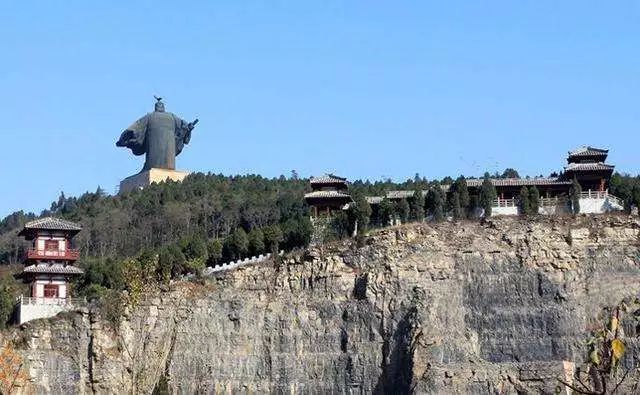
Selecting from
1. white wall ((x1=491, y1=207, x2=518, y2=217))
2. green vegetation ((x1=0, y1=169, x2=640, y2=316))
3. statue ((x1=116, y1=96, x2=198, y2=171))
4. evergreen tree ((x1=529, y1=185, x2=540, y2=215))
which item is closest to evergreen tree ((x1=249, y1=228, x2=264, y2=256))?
green vegetation ((x1=0, y1=169, x2=640, y2=316))

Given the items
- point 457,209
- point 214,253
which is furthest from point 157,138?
point 457,209

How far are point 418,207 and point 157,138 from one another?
34.1 m

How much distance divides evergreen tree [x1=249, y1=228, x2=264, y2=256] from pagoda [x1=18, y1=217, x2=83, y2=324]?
916 cm

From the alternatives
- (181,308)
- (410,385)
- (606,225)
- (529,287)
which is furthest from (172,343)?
(606,225)

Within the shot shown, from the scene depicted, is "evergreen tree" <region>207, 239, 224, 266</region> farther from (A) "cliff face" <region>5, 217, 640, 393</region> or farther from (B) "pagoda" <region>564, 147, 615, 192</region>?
(B) "pagoda" <region>564, 147, 615, 192</region>

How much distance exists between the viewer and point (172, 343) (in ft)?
193

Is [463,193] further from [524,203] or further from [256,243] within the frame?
[256,243]

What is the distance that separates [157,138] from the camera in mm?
92500

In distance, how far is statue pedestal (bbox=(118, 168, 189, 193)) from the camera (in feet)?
299

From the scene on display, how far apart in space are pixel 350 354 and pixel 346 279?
15.3ft

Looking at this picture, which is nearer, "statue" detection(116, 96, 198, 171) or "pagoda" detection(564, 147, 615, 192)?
"pagoda" detection(564, 147, 615, 192)

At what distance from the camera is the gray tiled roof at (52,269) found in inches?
2371

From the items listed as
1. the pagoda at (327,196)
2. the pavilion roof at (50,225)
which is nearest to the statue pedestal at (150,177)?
the pagoda at (327,196)

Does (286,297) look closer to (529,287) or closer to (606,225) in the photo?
(529,287)
